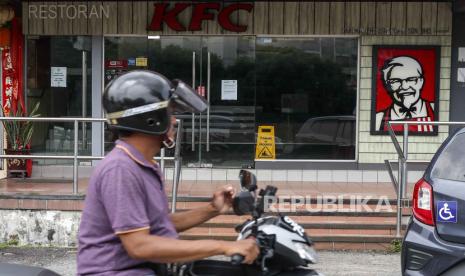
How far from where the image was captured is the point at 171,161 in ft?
24.8

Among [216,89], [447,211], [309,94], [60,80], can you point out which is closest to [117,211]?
[447,211]

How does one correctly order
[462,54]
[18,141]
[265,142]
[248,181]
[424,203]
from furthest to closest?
1. [265,142]
2. [462,54]
3. [18,141]
4. [424,203]
5. [248,181]

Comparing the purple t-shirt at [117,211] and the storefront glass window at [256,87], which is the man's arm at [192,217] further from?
the storefront glass window at [256,87]

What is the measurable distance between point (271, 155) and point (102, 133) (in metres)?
2.90

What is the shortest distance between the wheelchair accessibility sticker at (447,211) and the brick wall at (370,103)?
572cm

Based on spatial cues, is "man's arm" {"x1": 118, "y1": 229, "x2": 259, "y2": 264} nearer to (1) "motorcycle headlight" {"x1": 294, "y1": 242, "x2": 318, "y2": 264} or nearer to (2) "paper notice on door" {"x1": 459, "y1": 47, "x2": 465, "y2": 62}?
(1) "motorcycle headlight" {"x1": 294, "y1": 242, "x2": 318, "y2": 264}

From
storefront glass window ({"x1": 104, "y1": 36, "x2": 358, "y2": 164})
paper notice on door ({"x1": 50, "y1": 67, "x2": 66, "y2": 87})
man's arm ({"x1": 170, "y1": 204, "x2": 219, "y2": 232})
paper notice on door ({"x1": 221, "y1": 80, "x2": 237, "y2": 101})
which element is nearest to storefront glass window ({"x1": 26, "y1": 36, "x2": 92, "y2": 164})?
paper notice on door ({"x1": 50, "y1": 67, "x2": 66, "y2": 87})

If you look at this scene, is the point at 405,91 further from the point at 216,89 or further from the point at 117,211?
the point at 117,211

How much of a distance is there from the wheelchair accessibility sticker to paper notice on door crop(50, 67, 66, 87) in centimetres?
754

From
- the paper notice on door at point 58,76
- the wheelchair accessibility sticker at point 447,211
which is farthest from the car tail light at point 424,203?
the paper notice on door at point 58,76

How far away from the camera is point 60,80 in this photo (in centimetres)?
1029

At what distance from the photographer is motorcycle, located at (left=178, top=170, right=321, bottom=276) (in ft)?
7.46

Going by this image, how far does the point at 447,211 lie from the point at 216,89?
6423mm

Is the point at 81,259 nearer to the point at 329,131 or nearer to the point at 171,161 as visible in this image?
the point at 171,161
